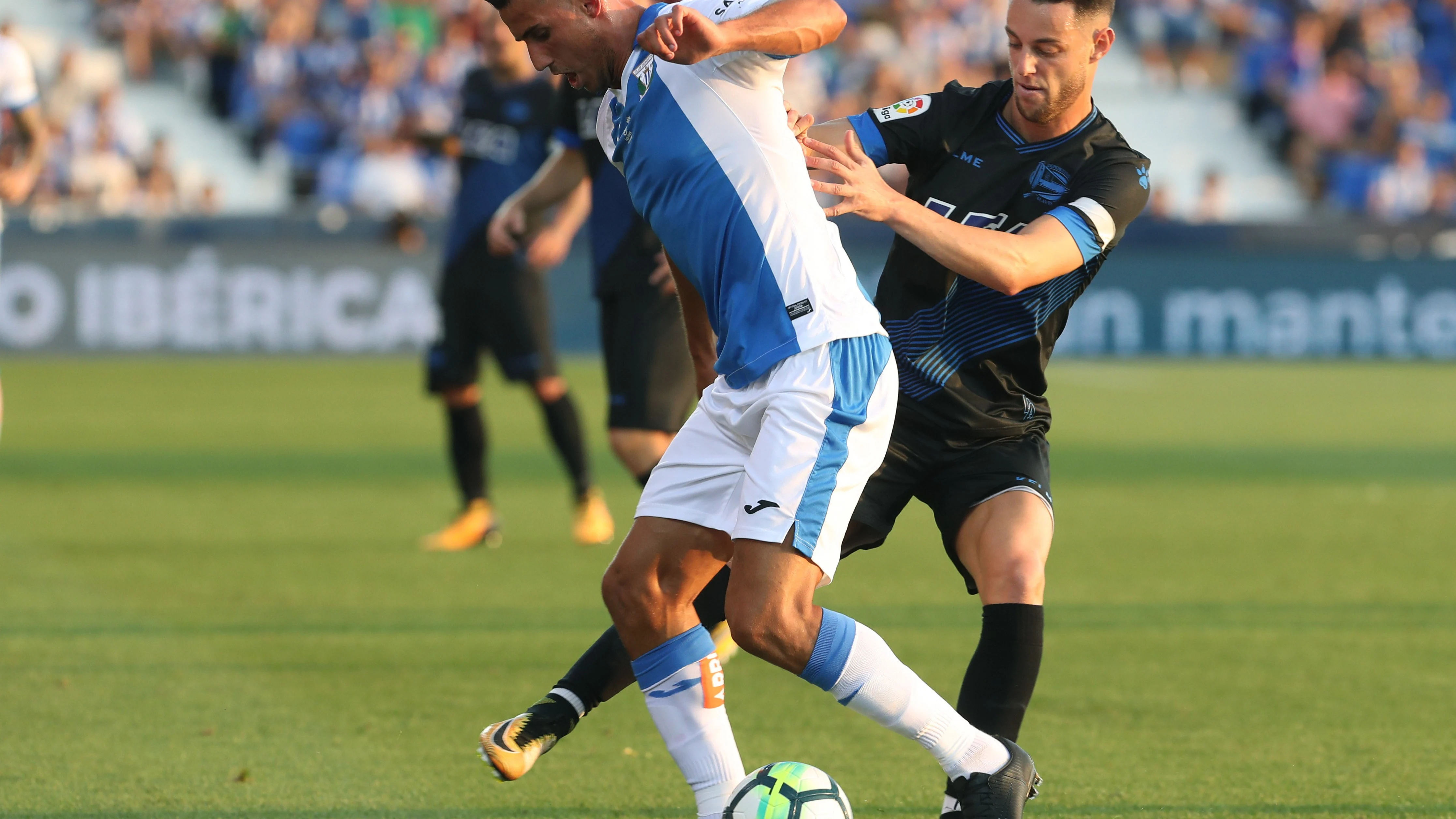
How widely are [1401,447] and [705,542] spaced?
31.9 ft

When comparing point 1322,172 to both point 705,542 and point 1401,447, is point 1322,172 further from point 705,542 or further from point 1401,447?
point 705,542

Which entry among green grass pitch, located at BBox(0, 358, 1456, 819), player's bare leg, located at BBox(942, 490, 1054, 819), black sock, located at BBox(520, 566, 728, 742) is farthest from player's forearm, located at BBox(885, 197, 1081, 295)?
green grass pitch, located at BBox(0, 358, 1456, 819)

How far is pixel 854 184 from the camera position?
3.57 m

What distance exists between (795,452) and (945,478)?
0.83 meters

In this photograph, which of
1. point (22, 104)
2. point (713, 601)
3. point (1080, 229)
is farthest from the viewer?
point (22, 104)

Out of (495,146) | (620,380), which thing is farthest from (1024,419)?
(495,146)

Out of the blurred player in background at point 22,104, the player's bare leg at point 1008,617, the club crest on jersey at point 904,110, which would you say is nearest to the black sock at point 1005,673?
the player's bare leg at point 1008,617

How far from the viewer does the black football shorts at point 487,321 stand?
27.5 ft

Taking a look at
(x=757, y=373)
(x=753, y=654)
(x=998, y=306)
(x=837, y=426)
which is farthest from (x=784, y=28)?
(x=753, y=654)

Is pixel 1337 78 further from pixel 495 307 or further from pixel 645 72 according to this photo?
pixel 645 72

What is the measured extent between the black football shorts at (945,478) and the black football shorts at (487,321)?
4.36 meters

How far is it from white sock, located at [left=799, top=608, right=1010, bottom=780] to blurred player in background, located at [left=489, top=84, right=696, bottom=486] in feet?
9.96

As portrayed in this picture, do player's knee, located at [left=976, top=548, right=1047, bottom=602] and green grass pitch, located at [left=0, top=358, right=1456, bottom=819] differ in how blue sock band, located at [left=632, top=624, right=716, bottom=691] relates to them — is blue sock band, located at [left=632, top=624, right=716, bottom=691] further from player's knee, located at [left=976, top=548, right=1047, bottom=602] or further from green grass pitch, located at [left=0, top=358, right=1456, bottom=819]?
player's knee, located at [left=976, top=548, right=1047, bottom=602]

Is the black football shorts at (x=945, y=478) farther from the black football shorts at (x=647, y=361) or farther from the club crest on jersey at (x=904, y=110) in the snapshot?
the black football shorts at (x=647, y=361)
